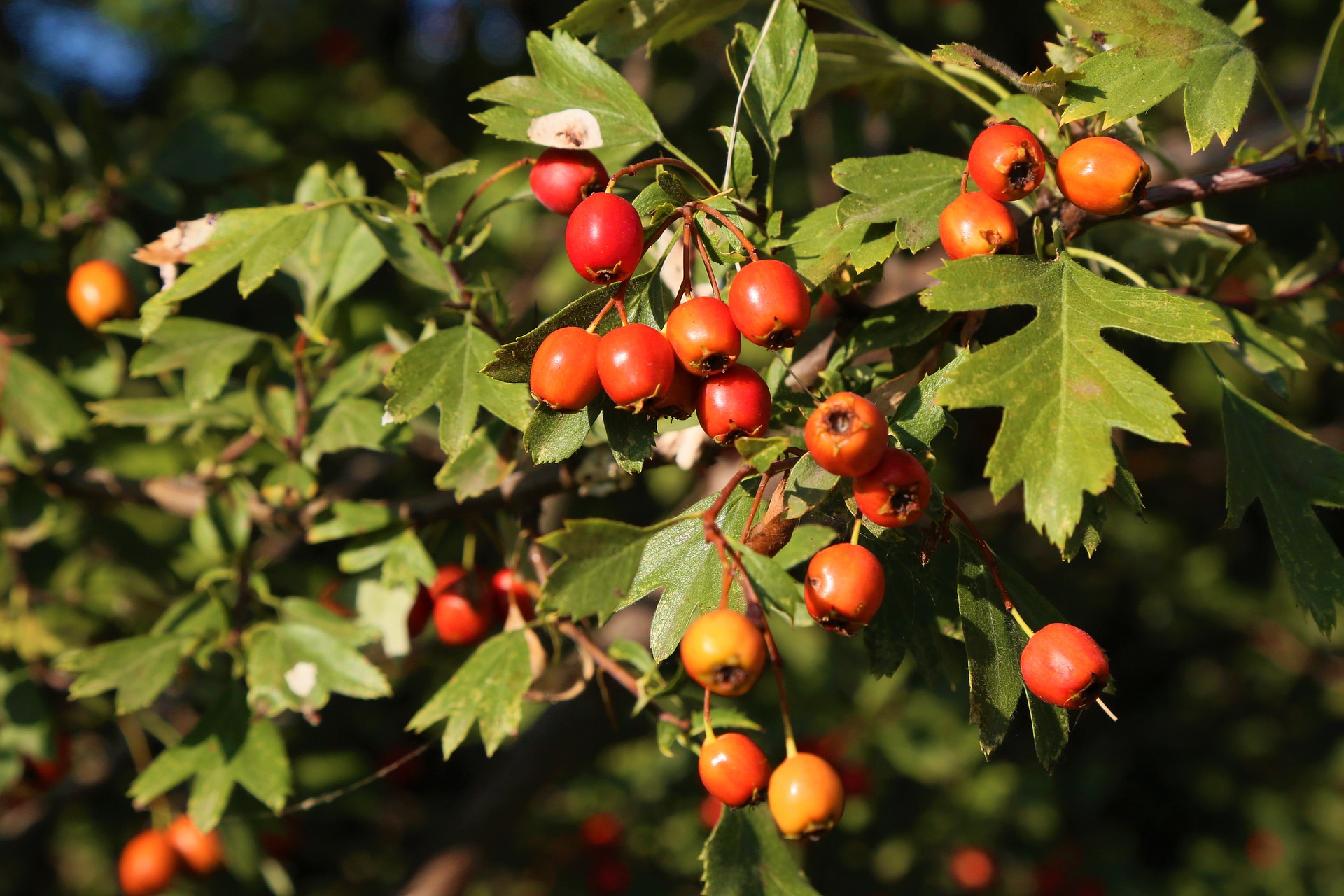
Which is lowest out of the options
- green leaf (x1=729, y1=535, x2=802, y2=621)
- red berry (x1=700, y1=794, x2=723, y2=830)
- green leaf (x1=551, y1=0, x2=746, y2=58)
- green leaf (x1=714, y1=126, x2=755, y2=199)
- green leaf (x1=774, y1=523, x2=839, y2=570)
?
red berry (x1=700, y1=794, x2=723, y2=830)

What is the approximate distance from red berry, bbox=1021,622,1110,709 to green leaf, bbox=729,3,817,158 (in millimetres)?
700

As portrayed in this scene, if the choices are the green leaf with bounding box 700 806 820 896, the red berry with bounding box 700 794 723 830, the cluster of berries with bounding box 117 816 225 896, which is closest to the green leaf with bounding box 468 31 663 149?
the green leaf with bounding box 700 806 820 896

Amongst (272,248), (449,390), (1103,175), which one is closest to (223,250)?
(272,248)

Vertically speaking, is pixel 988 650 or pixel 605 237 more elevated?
pixel 605 237

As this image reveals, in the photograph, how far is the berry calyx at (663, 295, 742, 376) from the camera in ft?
3.14

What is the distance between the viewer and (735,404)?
38.4 inches

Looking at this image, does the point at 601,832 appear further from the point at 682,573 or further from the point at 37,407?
the point at 682,573

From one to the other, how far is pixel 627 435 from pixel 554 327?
0.14m

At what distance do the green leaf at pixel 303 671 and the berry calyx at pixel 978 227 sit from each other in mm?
1168

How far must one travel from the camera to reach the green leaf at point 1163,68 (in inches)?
43.8

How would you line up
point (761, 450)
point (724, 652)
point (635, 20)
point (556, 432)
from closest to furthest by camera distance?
point (724, 652)
point (761, 450)
point (556, 432)
point (635, 20)

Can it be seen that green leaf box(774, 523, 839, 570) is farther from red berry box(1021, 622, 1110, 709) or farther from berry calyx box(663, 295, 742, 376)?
berry calyx box(663, 295, 742, 376)

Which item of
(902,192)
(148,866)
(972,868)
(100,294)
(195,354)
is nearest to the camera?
(902,192)

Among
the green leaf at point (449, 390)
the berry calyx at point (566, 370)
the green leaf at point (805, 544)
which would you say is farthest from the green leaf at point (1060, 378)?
the green leaf at point (449, 390)
